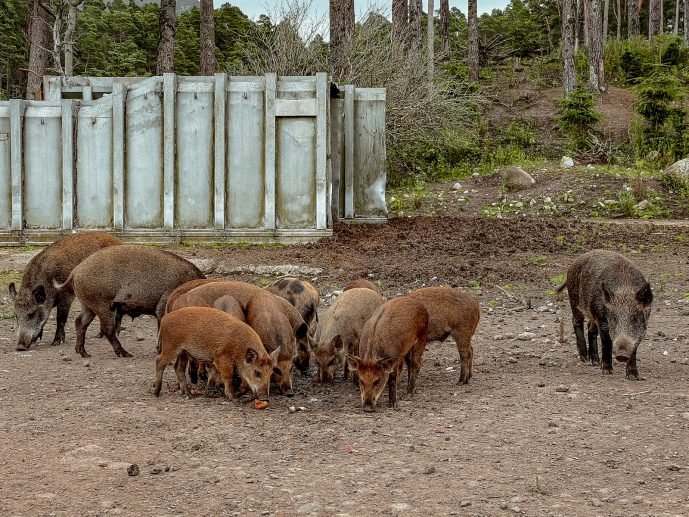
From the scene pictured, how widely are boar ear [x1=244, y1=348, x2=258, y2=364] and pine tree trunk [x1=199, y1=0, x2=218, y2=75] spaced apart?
21.4 meters

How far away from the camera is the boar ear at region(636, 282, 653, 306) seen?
833 centimetres

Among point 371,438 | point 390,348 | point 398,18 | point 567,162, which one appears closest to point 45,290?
point 390,348

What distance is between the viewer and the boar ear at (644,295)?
27.3ft

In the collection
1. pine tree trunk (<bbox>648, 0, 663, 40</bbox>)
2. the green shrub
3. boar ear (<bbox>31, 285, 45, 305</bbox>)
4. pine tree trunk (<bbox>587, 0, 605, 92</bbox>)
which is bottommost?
boar ear (<bbox>31, 285, 45, 305</bbox>)

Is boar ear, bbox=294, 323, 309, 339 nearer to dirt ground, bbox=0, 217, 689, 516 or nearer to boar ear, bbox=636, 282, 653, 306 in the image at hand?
dirt ground, bbox=0, 217, 689, 516

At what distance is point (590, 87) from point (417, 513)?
112 ft

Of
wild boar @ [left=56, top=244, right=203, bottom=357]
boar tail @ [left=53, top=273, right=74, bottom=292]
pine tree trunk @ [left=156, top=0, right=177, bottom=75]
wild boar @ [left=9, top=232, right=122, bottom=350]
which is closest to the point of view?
wild boar @ [left=56, top=244, right=203, bottom=357]

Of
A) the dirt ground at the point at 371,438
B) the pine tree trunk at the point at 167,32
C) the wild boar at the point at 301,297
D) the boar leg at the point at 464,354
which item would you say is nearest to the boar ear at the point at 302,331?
the dirt ground at the point at 371,438

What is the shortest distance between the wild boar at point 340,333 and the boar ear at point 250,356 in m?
0.99

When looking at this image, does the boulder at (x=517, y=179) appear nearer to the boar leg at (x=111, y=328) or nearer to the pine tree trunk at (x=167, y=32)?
the pine tree trunk at (x=167, y=32)

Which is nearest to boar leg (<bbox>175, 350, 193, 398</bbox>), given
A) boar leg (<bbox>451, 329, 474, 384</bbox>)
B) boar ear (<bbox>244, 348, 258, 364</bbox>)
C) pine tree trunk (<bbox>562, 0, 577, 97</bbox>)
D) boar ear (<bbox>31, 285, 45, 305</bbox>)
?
boar ear (<bbox>244, 348, 258, 364</bbox>)

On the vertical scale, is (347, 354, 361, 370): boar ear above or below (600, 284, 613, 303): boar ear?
below

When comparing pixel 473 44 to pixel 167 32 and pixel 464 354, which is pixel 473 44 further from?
pixel 464 354

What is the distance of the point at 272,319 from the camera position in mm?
8234
